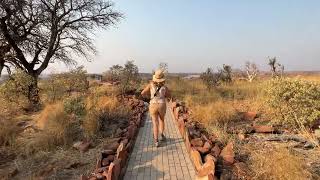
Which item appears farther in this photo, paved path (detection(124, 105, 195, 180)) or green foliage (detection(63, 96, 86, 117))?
green foliage (detection(63, 96, 86, 117))

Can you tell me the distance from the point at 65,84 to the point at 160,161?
636 inches

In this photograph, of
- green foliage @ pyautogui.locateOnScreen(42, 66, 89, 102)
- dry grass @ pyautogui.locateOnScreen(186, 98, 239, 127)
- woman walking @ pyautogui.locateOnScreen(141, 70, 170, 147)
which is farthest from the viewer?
green foliage @ pyautogui.locateOnScreen(42, 66, 89, 102)

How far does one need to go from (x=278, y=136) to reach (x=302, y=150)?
151 cm

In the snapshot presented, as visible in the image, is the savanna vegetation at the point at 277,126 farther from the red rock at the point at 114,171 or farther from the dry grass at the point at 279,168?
the red rock at the point at 114,171

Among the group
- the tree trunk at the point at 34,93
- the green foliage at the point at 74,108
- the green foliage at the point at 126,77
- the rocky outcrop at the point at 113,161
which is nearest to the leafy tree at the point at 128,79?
the green foliage at the point at 126,77

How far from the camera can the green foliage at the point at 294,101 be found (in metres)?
13.2

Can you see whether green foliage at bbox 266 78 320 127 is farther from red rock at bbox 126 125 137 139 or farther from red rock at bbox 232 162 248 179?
red rock at bbox 232 162 248 179

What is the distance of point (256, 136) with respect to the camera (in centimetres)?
1277

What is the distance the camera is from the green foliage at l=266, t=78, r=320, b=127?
43.3 ft

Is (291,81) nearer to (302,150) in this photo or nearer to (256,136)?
(256,136)

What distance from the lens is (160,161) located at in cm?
917

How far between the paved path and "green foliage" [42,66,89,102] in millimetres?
12241

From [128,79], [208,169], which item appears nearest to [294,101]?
[208,169]

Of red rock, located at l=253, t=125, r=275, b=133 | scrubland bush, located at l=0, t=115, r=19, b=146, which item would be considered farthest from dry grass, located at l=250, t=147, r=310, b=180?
scrubland bush, located at l=0, t=115, r=19, b=146
